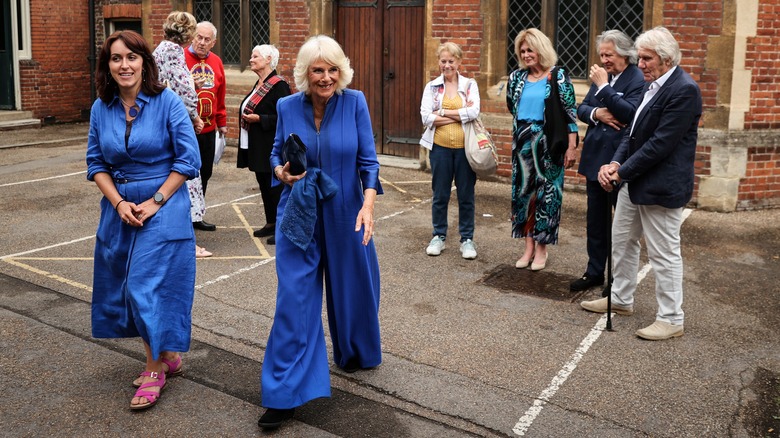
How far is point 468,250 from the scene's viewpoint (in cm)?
790

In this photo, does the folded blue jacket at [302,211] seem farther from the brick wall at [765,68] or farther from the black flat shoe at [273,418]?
the brick wall at [765,68]

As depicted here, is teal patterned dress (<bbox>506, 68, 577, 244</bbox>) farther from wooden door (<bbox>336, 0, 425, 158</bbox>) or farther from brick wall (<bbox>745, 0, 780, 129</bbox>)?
wooden door (<bbox>336, 0, 425, 158</bbox>)

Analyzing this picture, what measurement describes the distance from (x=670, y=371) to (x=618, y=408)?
700 mm

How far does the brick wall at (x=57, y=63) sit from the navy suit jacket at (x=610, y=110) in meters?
14.2

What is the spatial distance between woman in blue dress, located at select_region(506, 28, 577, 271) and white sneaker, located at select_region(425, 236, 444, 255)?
2.54 ft

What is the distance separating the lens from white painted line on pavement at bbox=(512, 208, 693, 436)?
460cm

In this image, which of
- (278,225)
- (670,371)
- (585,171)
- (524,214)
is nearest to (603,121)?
(585,171)

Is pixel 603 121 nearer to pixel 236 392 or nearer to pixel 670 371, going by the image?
pixel 670 371

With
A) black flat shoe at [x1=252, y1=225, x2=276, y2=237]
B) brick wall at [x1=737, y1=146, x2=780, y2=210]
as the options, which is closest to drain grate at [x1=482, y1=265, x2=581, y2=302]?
black flat shoe at [x1=252, y1=225, x2=276, y2=237]

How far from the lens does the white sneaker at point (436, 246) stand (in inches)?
314

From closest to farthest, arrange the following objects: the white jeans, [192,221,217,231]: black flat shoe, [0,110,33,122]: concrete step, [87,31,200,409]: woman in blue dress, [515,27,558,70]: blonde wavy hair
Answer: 1. [87,31,200,409]: woman in blue dress
2. the white jeans
3. [515,27,558,70]: blonde wavy hair
4. [192,221,217,231]: black flat shoe
5. [0,110,33,122]: concrete step

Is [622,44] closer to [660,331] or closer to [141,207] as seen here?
[660,331]

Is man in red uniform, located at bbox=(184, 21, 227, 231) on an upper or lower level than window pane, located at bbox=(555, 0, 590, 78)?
lower

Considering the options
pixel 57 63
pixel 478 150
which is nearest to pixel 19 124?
pixel 57 63
